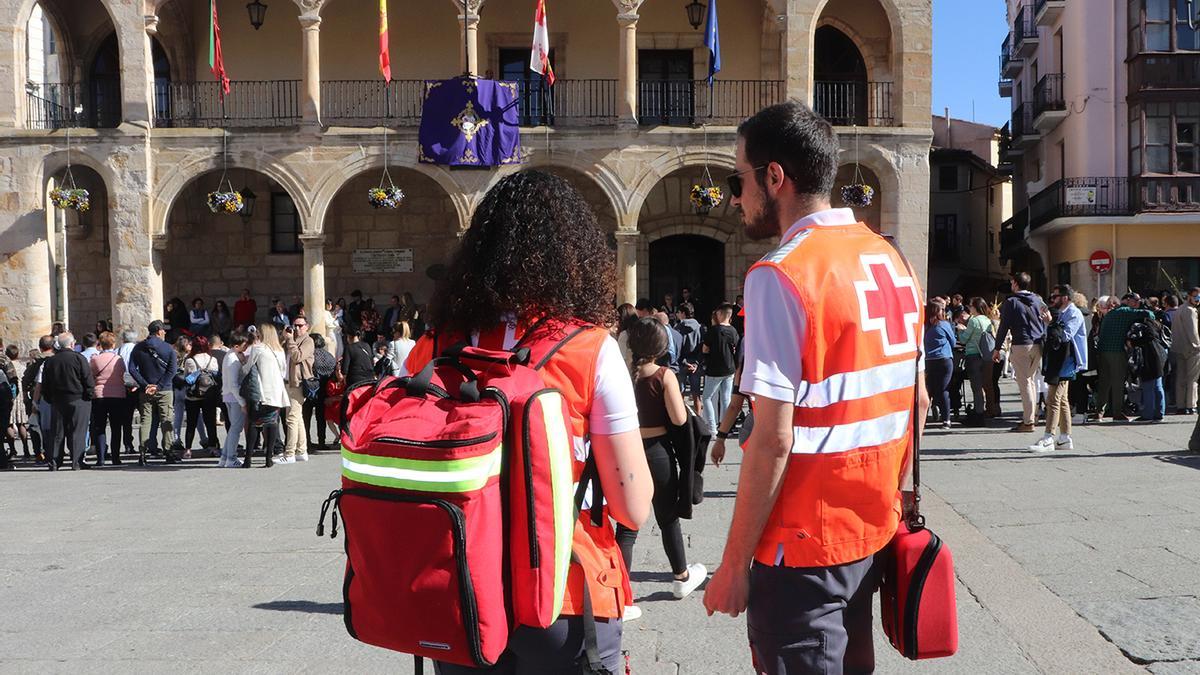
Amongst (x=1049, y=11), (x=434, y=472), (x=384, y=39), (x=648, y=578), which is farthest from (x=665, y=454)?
(x=1049, y=11)

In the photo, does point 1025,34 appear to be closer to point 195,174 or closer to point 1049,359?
point 195,174

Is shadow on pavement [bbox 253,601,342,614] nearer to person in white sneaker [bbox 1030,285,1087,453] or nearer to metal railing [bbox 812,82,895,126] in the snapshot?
person in white sneaker [bbox 1030,285,1087,453]

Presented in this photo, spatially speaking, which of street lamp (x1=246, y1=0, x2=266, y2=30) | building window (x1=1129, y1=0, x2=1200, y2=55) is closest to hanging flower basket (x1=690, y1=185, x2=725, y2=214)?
street lamp (x1=246, y1=0, x2=266, y2=30)

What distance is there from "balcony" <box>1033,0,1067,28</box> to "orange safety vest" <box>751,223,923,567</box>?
3206 centimetres

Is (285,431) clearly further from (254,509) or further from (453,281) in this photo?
(453,281)

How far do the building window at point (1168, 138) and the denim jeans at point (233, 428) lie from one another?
23829 millimetres

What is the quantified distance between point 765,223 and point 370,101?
71.0ft

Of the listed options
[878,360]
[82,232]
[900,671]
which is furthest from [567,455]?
[82,232]

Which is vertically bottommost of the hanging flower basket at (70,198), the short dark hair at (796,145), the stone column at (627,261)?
the short dark hair at (796,145)

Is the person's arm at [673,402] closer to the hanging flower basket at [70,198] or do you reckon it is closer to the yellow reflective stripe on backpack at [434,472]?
the yellow reflective stripe on backpack at [434,472]

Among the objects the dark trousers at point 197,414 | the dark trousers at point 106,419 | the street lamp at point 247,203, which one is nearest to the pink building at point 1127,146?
the street lamp at point 247,203

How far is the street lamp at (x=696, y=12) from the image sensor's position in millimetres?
22514

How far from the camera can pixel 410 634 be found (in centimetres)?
221

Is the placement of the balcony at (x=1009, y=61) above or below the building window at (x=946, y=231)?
above
